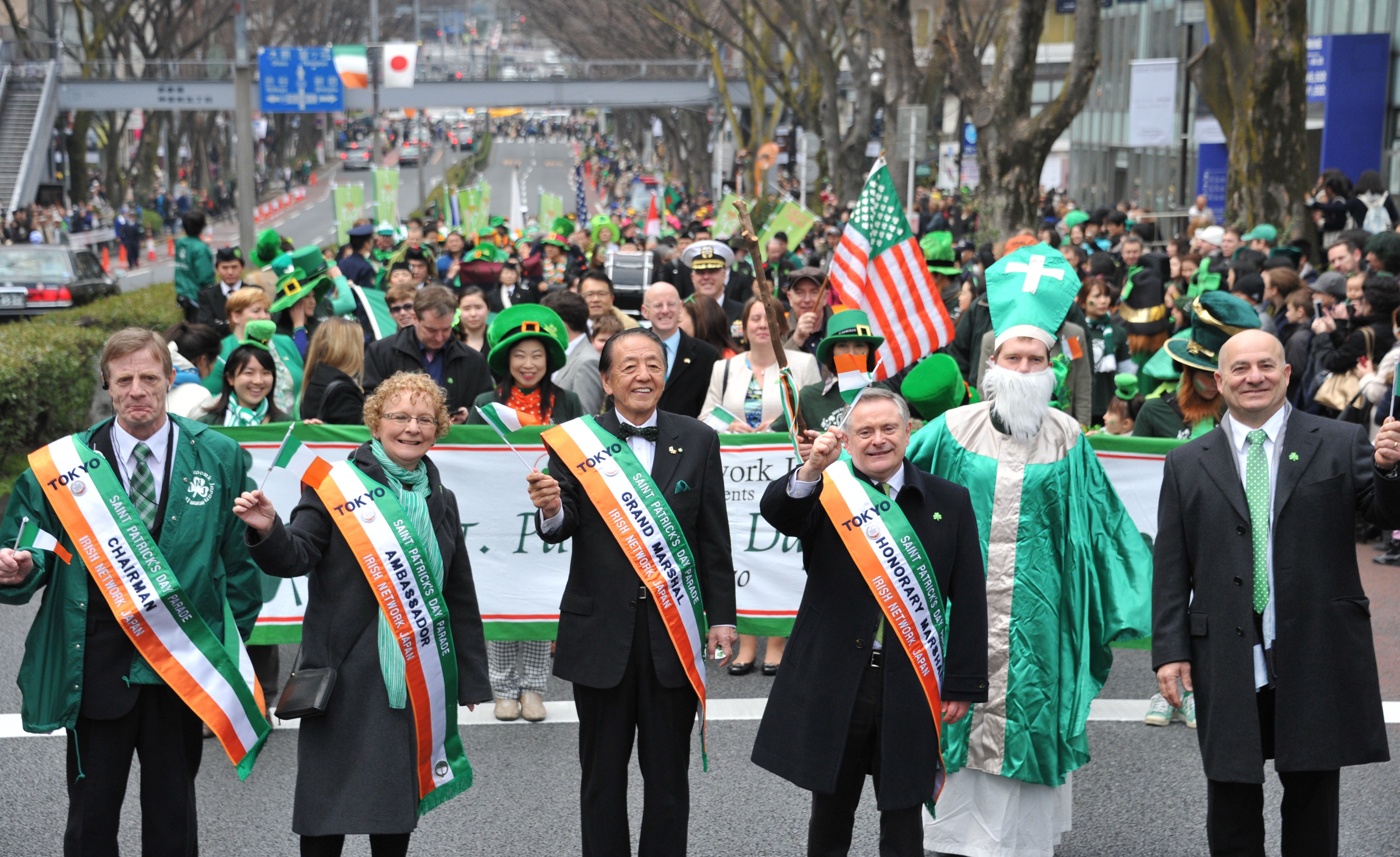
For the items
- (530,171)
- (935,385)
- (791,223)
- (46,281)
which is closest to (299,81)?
(46,281)

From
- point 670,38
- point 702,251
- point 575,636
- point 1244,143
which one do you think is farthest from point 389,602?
point 670,38

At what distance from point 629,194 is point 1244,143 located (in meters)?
47.0

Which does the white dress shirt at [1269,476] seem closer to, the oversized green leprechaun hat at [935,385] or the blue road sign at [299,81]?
the oversized green leprechaun hat at [935,385]

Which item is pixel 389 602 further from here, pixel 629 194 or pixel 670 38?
pixel 629 194

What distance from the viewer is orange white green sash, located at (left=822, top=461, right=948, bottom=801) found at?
4.33 metres

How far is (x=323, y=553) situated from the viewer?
14.3ft

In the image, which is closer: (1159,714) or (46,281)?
(1159,714)

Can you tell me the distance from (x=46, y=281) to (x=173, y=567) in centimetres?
2087

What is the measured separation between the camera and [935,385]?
614 centimetres

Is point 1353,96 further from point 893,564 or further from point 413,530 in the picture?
point 413,530

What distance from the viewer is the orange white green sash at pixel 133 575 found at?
170 inches

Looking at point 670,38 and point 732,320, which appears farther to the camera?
point 670,38

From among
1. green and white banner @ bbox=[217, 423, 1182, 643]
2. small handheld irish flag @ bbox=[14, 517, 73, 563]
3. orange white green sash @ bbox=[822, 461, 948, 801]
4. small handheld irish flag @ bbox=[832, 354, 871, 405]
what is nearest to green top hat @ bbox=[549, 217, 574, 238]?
green and white banner @ bbox=[217, 423, 1182, 643]

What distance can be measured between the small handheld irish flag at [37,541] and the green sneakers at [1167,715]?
4.59 m
